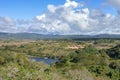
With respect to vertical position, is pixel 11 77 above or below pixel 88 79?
above

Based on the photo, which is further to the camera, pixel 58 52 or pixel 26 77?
pixel 58 52

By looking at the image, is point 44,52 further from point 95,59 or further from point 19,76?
point 19,76

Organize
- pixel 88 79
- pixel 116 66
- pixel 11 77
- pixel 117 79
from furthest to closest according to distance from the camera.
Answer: pixel 116 66 → pixel 117 79 → pixel 88 79 → pixel 11 77

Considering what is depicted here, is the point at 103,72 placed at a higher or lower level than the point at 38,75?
lower

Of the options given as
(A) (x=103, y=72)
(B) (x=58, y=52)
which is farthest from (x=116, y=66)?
(B) (x=58, y=52)

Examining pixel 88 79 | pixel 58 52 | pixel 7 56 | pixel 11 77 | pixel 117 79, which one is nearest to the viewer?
pixel 11 77

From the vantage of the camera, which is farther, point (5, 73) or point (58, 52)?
point (58, 52)

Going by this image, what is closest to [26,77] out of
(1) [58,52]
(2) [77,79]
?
(2) [77,79]

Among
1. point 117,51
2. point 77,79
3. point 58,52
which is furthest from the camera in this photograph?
point 58,52

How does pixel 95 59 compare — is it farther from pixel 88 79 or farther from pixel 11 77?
pixel 11 77
